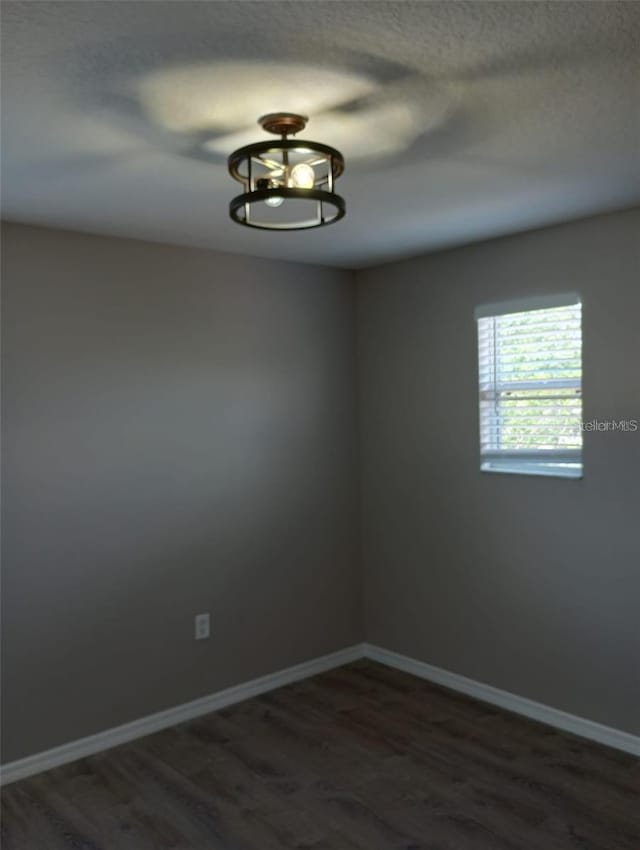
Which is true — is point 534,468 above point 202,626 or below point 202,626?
above

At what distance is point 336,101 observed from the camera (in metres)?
1.88

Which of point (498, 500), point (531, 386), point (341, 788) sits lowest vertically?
point (341, 788)

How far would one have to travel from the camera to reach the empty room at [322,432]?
1873 mm

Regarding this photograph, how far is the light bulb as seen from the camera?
1.96 meters

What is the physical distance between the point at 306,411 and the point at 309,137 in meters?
2.10

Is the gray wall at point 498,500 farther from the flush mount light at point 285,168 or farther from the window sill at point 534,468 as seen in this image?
the flush mount light at point 285,168

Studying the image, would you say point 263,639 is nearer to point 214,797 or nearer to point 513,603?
point 214,797

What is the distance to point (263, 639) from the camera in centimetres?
390

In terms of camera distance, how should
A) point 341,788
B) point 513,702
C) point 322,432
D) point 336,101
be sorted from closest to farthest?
point 336,101 → point 341,788 → point 513,702 → point 322,432

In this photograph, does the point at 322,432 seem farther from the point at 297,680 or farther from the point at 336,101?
the point at 336,101

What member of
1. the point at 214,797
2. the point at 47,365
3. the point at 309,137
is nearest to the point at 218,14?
the point at 309,137

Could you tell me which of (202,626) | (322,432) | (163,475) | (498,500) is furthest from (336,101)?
(202,626)

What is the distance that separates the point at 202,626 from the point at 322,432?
126cm

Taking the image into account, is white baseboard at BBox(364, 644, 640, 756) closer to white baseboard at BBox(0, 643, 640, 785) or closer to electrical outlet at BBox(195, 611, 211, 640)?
white baseboard at BBox(0, 643, 640, 785)
